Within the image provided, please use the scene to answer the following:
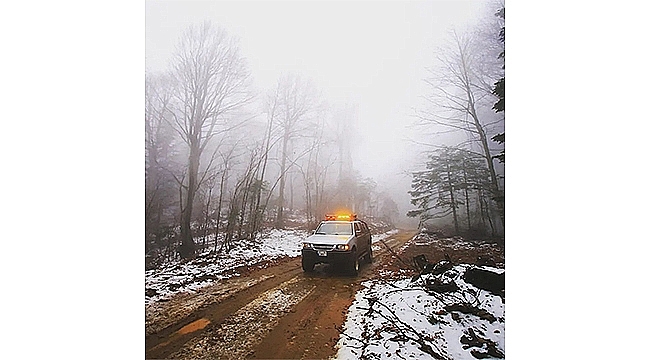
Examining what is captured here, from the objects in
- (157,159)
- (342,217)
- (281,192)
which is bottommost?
(342,217)

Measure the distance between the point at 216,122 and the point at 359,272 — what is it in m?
1.19

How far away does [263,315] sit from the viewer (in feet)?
7.86

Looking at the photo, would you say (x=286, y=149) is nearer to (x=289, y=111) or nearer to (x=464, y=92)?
(x=289, y=111)

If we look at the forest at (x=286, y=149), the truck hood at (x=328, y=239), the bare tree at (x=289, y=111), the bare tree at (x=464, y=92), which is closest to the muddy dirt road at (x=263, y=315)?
the truck hood at (x=328, y=239)

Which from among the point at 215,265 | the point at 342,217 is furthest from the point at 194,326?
the point at 342,217

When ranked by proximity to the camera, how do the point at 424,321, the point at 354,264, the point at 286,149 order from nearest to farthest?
1. the point at 424,321
2. the point at 354,264
3. the point at 286,149

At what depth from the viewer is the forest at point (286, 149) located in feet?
8.22

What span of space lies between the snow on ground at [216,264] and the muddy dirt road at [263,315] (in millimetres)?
49

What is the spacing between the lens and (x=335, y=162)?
2588 mm

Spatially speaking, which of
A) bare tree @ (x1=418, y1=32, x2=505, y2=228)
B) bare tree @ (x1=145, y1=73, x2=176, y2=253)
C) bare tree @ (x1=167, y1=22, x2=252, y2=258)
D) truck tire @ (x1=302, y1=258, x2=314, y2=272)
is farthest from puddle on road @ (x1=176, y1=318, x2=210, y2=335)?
bare tree @ (x1=418, y1=32, x2=505, y2=228)

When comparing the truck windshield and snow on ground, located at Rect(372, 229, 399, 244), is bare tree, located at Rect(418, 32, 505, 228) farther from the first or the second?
the truck windshield

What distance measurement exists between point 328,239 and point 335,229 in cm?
7
